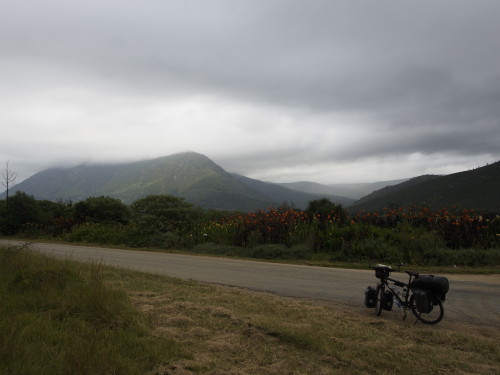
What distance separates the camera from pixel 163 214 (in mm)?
22344

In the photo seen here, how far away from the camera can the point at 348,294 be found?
853 centimetres

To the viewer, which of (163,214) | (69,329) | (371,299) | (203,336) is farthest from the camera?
(163,214)

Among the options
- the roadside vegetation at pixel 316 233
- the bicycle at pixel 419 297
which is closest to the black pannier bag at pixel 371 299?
the bicycle at pixel 419 297

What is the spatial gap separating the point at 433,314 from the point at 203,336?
3984 millimetres

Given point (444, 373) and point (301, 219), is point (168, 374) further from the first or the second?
point (301, 219)

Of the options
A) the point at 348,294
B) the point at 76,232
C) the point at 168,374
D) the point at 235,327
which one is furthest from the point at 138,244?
the point at 168,374

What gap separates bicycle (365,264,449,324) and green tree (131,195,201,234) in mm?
15525

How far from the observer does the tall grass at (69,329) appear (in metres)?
4.03

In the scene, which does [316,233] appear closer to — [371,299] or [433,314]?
[371,299]

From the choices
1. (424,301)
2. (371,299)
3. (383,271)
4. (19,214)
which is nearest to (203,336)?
(371,299)

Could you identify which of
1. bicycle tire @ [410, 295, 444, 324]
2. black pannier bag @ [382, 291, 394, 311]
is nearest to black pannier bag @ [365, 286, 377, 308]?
black pannier bag @ [382, 291, 394, 311]

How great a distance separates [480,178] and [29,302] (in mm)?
73164

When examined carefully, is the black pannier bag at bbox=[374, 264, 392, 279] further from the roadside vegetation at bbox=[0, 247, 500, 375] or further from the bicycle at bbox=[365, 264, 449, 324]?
the roadside vegetation at bbox=[0, 247, 500, 375]

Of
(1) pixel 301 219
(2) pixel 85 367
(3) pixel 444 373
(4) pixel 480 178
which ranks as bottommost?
(3) pixel 444 373
